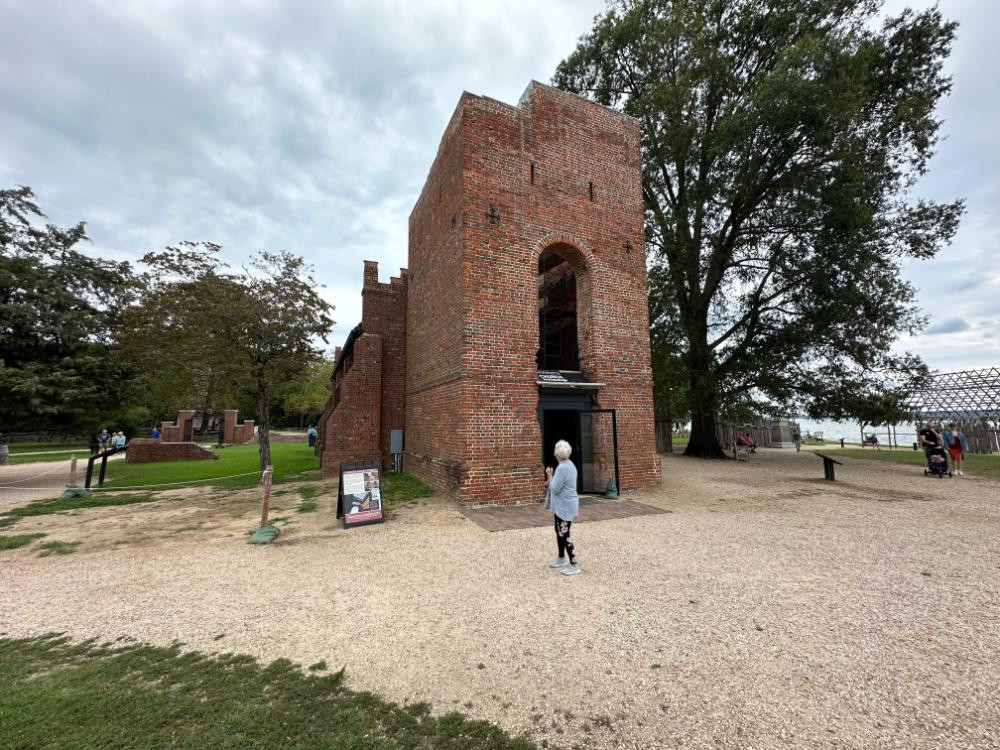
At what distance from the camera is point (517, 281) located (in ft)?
31.8

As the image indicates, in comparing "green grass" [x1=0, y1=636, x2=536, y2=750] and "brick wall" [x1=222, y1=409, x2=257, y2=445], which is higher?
"brick wall" [x1=222, y1=409, x2=257, y2=445]

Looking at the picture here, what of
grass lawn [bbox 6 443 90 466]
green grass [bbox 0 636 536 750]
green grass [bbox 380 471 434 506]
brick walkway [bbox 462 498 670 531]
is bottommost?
green grass [bbox 0 636 536 750]

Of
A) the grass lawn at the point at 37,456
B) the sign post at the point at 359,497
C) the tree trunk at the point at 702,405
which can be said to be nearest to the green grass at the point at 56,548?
the sign post at the point at 359,497

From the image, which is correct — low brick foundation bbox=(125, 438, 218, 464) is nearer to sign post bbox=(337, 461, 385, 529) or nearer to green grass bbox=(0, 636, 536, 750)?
sign post bbox=(337, 461, 385, 529)

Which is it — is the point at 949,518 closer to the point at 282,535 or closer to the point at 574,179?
the point at 574,179

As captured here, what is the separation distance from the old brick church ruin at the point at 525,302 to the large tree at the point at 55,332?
1000cm

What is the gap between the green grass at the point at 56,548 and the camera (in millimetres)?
6031

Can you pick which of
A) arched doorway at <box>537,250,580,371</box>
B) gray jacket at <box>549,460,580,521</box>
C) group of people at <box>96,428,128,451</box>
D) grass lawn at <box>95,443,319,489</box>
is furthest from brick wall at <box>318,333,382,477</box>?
group of people at <box>96,428,128,451</box>

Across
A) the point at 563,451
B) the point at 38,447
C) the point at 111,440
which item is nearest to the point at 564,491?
the point at 563,451

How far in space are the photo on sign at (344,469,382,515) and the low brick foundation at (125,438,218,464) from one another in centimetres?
1980

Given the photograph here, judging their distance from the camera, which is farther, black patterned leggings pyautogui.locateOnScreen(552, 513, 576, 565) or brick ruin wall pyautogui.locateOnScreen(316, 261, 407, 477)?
brick ruin wall pyautogui.locateOnScreen(316, 261, 407, 477)

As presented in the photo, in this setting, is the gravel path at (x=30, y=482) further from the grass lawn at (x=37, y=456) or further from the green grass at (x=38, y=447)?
the green grass at (x=38, y=447)

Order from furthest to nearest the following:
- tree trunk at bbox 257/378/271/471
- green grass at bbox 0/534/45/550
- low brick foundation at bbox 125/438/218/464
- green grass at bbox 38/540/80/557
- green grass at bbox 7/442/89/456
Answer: green grass at bbox 7/442/89/456
low brick foundation at bbox 125/438/218/464
tree trunk at bbox 257/378/271/471
green grass at bbox 0/534/45/550
green grass at bbox 38/540/80/557

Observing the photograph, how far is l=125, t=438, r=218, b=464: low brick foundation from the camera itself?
66.8 feet
